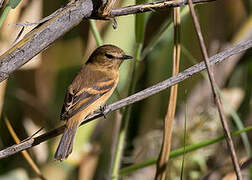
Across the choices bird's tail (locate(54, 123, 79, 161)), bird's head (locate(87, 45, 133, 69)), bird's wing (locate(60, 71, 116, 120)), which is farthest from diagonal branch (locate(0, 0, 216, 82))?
bird's head (locate(87, 45, 133, 69))

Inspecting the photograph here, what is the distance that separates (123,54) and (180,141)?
70 cm

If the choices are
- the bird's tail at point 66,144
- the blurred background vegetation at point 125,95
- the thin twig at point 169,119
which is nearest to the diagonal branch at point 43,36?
the thin twig at point 169,119

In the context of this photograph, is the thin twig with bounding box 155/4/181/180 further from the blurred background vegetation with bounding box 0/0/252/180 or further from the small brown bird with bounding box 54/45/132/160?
the blurred background vegetation with bounding box 0/0/252/180

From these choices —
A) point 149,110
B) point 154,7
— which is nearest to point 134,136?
point 149,110

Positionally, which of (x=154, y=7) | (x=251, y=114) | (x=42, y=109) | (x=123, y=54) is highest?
(x=154, y=7)

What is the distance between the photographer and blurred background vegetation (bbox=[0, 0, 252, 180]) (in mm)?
3064

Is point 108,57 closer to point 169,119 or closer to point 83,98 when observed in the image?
point 83,98

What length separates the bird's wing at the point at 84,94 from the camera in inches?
99.7

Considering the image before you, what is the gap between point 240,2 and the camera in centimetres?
366

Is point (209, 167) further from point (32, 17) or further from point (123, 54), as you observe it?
point (32, 17)

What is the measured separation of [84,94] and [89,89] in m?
0.07

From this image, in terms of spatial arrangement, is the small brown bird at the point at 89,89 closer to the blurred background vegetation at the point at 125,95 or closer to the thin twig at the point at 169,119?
the blurred background vegetation at the point at 125,95

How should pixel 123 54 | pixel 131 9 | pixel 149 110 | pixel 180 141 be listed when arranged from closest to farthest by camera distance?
pixel 131 9, pixel 123 54, pixel 180 141, pixel 149 110

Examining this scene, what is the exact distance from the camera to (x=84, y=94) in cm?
274
